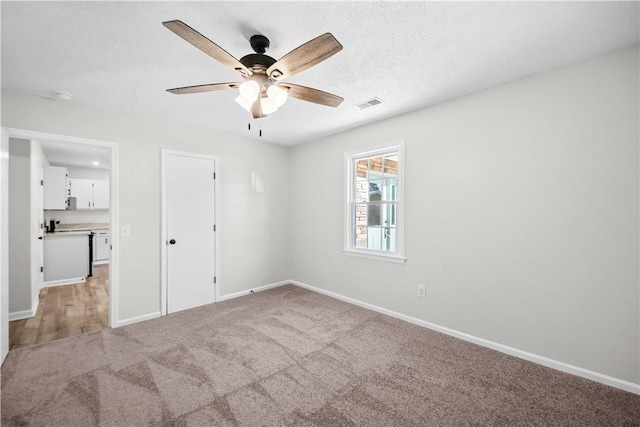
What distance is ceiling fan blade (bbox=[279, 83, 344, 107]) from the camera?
196cm

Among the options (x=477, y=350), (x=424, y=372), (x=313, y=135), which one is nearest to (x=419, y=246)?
(x=477, y=350)

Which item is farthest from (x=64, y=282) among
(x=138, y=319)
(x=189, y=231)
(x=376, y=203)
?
(x=376, y=203)

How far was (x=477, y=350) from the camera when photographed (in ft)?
8.68

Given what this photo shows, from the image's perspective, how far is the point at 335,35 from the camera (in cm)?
189

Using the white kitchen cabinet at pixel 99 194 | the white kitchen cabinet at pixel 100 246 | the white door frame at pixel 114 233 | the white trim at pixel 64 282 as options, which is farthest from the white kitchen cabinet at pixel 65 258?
the white door frame at pixel 114 233

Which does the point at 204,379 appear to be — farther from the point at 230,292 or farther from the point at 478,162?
the point at 478,162

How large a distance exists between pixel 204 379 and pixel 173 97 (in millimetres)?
2630

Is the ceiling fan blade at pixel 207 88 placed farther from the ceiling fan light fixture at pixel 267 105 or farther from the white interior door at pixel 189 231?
the white interior door at pixel 189 231

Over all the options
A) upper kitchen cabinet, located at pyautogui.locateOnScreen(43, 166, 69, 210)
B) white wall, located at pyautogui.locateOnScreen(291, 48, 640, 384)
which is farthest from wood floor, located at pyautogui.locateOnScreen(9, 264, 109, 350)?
white wall, located at pyautogui.locateOnScreen(291, 48, 640, 384)

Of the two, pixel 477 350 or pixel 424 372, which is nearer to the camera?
pixel 424 372

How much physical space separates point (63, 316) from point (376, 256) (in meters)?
4.07

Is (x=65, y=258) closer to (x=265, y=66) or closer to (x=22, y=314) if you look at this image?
(x=22, y=314)

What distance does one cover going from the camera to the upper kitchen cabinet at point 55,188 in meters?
5.64

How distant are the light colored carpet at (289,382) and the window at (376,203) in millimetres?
1063
